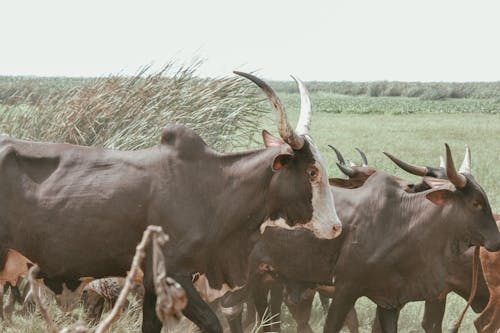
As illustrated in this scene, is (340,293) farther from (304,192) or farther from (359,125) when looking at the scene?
(359,125)

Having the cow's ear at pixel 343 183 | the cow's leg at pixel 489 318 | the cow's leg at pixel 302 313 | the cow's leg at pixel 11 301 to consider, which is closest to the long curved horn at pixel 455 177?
the cow's leg at pixel 489 318

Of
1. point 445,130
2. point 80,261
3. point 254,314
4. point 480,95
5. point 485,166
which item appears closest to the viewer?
point 80,261

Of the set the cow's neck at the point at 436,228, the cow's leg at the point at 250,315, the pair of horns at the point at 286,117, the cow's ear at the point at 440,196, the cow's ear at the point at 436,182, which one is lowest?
the cow's leg at the point at 250,315

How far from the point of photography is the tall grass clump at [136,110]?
8.84 m

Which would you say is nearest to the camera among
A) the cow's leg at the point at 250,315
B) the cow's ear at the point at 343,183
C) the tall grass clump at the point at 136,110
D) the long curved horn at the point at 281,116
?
the long curved horn at the point at 281,116

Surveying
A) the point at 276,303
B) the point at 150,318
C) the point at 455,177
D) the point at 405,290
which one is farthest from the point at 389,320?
the point at 150,318

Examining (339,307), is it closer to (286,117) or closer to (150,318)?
(150,318)

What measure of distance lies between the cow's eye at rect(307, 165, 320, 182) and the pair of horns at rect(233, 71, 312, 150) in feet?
0.44

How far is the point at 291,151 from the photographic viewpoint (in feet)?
16.5

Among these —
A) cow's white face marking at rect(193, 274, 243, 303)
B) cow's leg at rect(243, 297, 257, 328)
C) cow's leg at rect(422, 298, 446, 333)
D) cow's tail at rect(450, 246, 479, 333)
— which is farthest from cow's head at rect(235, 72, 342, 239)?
cow's leg at rect(243, 297, 257, 328)

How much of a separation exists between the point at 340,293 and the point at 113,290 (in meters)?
1.65

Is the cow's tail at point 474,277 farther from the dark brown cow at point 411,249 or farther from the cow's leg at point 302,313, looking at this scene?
the cow's leg at point 302,313

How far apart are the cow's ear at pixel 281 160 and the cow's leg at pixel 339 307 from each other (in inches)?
73.0

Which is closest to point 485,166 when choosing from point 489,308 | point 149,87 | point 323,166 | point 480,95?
point 149,87
